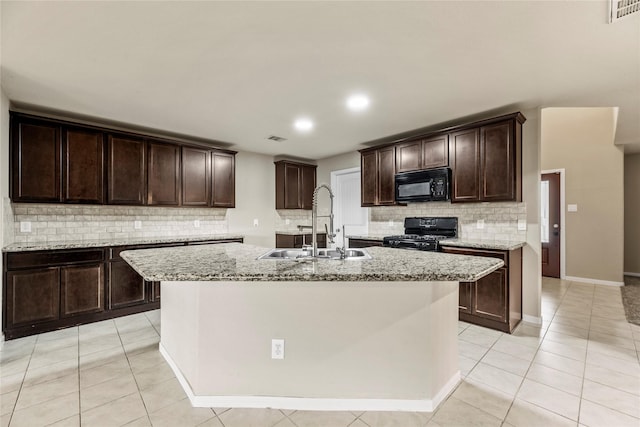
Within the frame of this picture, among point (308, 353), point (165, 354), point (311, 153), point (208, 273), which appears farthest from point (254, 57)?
point (311, 153)

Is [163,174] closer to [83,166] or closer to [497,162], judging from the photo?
[83,166]

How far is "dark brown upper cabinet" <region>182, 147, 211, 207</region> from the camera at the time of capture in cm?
423

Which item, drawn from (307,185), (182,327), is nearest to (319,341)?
(182,327)

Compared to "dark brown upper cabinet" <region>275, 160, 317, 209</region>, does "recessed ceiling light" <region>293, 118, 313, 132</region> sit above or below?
above

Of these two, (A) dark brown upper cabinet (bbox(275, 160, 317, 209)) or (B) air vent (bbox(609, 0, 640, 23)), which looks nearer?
(B) air vent (bbox(609, 0, 640, 23))

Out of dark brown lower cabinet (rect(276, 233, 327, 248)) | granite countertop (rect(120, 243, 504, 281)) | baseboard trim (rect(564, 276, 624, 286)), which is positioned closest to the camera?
granite countertop (rect(120, 243, 504, 281))

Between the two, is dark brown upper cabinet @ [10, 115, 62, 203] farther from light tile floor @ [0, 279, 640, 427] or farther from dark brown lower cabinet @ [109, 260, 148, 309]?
light tile floor @ [0, 279, 640, 427]

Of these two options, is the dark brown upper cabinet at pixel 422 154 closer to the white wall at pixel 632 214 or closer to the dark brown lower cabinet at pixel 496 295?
the dark brown lower cabinet at pixel 496 295

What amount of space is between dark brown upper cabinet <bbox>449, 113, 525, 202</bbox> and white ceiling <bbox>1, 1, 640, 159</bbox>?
0.71ft

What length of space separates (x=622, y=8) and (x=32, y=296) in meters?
5.20

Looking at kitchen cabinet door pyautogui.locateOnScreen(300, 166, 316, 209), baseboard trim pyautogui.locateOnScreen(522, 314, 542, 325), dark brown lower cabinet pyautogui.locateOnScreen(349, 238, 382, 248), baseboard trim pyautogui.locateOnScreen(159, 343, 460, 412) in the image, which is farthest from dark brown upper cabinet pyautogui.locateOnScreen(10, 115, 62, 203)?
baseboard trim pyautogui.locateOnScreen(522, 314, 542, 325)

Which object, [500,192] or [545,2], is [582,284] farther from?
[545,2]

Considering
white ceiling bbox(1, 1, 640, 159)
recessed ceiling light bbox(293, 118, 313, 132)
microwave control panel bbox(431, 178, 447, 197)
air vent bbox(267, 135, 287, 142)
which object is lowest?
microwave control panel bbox(431, 178, 447, 197)

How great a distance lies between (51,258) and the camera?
9.89ft
